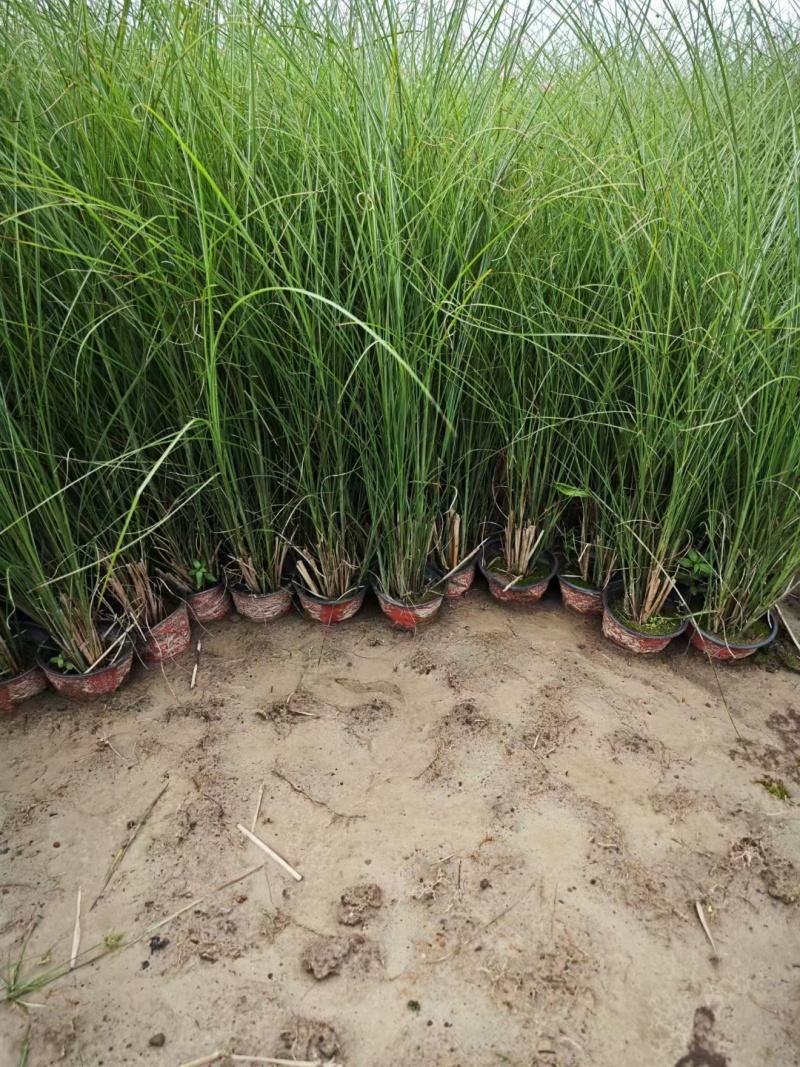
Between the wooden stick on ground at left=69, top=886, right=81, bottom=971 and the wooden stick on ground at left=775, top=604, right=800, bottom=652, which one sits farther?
the wooden stick on ground at left=775, top=604, right=800, bottom=652

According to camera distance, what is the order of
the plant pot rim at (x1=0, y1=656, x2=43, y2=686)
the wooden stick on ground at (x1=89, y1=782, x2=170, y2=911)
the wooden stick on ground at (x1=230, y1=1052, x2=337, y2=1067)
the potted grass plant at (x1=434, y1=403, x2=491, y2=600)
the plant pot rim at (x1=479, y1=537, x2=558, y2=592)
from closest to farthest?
1. the wooden stick on ground at (x1=230, y1=1052, x2=337, y2=1067)
2. the wooden stick on ground at (x1=89, y1=782, x2=170, y2=911)
3. the plant pot rim at (x1=0, y1=656, x2=43, y2=686)
4. the potted grass plant at (x1=434, y1=403, x2=491, y2=600)
5. the plant pot rim at (x1=479, y1=537, x2=558, y2=592)

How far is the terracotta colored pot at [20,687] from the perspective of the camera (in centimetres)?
146

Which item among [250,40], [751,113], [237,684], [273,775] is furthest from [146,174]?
[751,113]

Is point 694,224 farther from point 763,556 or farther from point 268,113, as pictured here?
point 268,113

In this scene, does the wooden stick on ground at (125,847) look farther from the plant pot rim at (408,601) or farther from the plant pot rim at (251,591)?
the plant pot rim at (408,601)

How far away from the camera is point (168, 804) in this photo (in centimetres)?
128

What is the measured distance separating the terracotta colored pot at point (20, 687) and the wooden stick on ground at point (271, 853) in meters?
0.63

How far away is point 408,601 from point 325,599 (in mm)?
218

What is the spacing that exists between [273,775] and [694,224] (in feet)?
4.73

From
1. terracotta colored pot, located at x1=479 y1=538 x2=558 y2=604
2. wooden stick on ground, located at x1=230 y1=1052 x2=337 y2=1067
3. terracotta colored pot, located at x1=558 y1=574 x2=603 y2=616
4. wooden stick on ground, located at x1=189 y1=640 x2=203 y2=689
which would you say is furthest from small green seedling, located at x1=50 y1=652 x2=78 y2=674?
terracotta colored pot, located at x1=558 y1=574 x2=603 y2=616

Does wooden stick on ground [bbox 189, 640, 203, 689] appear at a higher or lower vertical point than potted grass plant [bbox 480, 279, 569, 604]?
lower

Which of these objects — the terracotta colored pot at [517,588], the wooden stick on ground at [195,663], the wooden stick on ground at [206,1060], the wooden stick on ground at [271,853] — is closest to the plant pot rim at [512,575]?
the terracotta colored pot at [517,588]

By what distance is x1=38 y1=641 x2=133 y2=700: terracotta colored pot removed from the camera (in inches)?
57.7

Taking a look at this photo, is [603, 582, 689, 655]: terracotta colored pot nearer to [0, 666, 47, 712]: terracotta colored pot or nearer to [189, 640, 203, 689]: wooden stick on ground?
[189, 640, 203, 689]: wooden stick on ground
